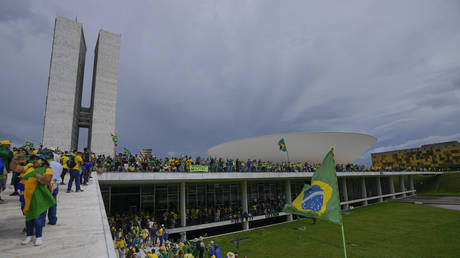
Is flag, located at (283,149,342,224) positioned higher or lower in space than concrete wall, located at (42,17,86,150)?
lower

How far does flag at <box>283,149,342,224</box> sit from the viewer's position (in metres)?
6.00

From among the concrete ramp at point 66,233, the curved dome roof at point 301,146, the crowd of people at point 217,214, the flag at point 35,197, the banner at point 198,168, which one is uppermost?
the curved dome roof at point 301,146

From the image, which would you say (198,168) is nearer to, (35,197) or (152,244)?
(152,244)

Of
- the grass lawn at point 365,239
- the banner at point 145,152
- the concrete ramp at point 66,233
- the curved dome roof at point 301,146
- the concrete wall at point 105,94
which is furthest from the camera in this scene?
the curved dome roof at point 301,146

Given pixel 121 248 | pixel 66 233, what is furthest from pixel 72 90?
pixel 66 233

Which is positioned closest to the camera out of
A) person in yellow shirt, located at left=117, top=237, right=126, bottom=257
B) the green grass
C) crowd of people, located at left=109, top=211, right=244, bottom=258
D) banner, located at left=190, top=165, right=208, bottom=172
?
crowd of people, located at left=109, top=211, right=244, bottom=258

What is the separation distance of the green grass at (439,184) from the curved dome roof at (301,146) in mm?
18642

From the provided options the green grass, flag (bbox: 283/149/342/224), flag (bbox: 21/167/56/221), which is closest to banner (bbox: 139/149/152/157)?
flag (bbox: 283/149/342/224)

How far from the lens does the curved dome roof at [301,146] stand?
30984 millimetres

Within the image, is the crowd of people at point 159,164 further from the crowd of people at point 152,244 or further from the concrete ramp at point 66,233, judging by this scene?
the concrete ramp at point 66,233

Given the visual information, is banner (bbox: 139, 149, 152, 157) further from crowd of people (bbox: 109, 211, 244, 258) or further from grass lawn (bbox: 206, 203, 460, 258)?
grass lawn (bbox: 206, 203, 460, 258)

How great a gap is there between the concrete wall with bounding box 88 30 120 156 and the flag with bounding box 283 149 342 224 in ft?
93.4

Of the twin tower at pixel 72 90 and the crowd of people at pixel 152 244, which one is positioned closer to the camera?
the crowd of people at pixel 152 244

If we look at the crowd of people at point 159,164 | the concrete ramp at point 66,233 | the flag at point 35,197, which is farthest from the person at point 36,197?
the crowd of people at point 159,164
